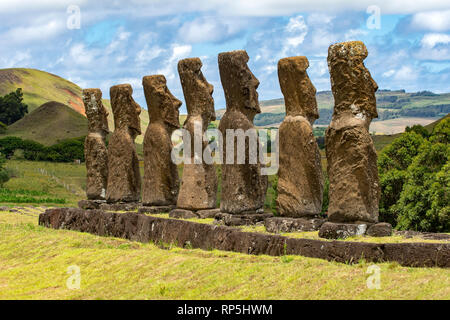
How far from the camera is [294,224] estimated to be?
1294 cm

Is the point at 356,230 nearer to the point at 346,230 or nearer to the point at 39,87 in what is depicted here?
the point at 346,230

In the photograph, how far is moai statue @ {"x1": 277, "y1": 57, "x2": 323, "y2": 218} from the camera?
43.1 ft

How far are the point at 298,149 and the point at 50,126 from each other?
254 ft

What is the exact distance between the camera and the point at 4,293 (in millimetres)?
11656

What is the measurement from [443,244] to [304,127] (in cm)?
424

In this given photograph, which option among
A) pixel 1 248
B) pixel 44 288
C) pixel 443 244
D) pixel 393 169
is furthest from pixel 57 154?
pixel 443 244

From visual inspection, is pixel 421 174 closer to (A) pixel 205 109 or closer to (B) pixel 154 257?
(A) pixel 205 109

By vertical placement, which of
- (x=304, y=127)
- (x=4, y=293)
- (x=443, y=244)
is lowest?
(x=4, y=293)

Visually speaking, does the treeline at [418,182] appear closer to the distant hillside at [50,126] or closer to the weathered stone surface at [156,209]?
the weathered stone surface at [156,209]

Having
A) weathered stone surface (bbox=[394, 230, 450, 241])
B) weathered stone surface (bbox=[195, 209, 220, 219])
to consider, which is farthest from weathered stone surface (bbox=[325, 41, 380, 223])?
weathered stone surface (bbox=[195, 209, 220, 219])

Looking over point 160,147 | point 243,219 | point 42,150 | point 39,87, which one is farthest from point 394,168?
point 39,87

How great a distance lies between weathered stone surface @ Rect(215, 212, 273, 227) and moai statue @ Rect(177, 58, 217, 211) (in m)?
1.61

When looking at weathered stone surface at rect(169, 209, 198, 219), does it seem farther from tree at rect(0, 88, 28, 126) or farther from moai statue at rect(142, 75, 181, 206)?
tree at rect(0, 88, 28, 126)
